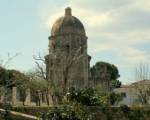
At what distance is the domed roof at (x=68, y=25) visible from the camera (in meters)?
54.3

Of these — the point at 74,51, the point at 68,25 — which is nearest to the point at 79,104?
the point at 74,51

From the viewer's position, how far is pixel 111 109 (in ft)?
104

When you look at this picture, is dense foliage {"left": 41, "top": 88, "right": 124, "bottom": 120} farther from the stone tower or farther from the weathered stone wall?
the stone tower

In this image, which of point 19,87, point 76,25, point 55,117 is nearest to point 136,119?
point 55,117

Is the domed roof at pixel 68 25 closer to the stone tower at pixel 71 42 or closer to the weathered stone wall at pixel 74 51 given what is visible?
the stone tower at pixel 71 42

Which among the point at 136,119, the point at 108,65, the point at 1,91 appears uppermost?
the point at 108,65

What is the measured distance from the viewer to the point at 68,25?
178ft

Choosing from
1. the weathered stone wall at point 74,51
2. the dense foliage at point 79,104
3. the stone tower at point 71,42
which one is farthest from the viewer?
the stone tower at point 71,42

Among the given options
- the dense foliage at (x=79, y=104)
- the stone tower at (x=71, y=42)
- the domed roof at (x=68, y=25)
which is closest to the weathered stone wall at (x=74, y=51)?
the stone tower at (x=71, y=42)

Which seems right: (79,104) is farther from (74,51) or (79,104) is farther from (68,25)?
(68,25)

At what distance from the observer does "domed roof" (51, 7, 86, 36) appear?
54281 millimetres

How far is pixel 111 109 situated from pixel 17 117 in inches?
274

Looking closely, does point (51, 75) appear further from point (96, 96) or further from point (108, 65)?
point (108, 65)

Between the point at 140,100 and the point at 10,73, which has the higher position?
the point at 10,73
